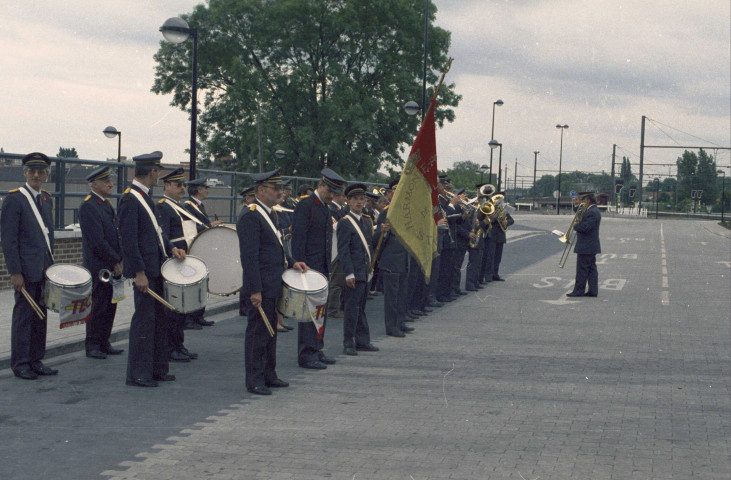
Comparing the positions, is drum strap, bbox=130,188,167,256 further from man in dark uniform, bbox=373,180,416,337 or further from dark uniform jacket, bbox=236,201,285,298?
man in dark uniform, bbox=373,180,416,337

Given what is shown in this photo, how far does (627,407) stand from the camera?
274 inches

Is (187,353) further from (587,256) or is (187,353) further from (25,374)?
(587,256)

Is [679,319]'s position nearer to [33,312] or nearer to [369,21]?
[33,312]

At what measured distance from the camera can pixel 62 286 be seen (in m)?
7.54

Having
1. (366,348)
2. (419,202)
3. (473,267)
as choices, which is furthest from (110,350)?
(473,267)

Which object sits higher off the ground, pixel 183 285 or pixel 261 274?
pixel 261 274

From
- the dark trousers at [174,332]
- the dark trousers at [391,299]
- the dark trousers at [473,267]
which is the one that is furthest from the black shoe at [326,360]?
the dark trousers at [473,267]

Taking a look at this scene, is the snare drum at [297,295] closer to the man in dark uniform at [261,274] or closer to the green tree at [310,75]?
the man in dark uniform at [261,274]

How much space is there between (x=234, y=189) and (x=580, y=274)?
957cm

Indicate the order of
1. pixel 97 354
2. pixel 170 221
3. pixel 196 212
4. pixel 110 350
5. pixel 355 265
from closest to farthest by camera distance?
pixel 97 354 < pixel 110 350 < pixel 170 221 < pixel 355 265 < pixel 196 212

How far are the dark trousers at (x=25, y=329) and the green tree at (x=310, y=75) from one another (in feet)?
109

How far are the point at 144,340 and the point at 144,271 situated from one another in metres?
0.62

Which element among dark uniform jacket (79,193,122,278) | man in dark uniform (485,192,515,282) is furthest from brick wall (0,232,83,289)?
man in dark uniform (485,192,515,282)

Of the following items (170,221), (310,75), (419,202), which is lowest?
(170,221)
